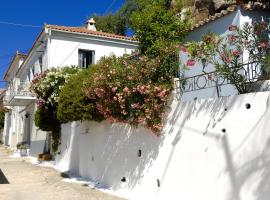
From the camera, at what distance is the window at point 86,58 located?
24609mm

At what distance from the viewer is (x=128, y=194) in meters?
11.5

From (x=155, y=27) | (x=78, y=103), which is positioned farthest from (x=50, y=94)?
(x=78, y=103)

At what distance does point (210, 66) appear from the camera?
13312mm

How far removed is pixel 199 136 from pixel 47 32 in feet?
54.1

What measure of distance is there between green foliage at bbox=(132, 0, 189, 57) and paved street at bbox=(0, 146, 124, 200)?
6.41m

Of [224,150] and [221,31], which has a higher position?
[221,31]

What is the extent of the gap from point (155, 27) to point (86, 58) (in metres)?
8.85

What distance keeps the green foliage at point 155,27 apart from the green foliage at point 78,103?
154 inches

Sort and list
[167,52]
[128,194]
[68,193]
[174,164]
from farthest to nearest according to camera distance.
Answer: [68,193] < [128,194] < [167,52] < [174,164]

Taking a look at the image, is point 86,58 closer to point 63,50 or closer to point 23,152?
point 63,50

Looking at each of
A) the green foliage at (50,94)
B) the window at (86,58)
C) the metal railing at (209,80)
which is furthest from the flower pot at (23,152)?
the metal railing at (209,80)

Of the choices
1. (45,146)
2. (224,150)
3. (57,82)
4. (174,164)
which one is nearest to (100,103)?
(174,164)

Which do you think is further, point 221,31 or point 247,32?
point 221,31

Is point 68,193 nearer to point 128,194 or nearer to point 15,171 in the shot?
point 128,194
